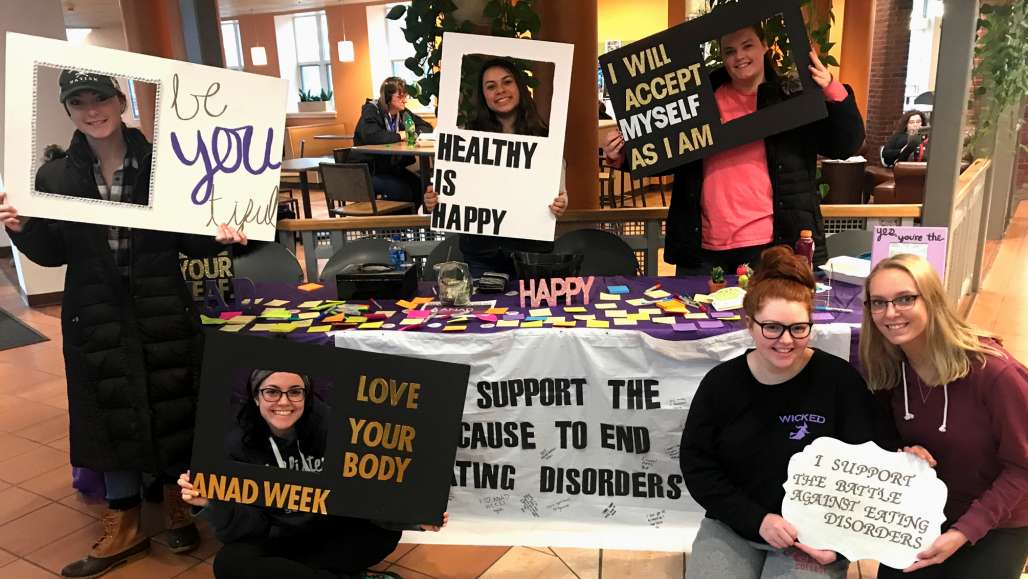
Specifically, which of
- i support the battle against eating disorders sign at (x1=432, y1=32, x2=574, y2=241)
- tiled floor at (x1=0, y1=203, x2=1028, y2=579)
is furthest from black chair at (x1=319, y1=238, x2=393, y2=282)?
tiled floor at (x1=0, y1=203, x2=1028, y2=579)

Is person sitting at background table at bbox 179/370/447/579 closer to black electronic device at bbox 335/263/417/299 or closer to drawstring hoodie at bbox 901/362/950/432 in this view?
black electronic device at bbox 335/263/417/299

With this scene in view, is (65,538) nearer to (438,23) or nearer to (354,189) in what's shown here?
(438,23)

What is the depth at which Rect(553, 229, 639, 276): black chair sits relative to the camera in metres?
3.37

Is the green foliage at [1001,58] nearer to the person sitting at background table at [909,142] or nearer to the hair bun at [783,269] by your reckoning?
the person sitting at background table at [909,142]

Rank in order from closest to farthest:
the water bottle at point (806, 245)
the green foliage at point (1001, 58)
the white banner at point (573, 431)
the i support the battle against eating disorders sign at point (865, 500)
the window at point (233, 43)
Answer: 1. the i support the battle against eating disorders sign at point (865, 500)
2. the white banner at point (573, 431)
3. the water bottle at point (806, 245)
4. the green foliage at point (1001, 58)
5. the window at point (233, 43)

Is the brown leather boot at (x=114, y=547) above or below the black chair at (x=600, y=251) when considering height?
below

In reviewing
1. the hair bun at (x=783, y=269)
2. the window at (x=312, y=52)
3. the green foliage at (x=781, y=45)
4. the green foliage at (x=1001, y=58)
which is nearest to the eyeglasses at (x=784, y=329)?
the hair bun at (x=783, y=269)

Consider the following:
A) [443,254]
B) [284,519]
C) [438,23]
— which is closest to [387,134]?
[438,23]

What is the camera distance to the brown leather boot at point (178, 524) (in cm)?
270

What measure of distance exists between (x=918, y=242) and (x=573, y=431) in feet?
4.24

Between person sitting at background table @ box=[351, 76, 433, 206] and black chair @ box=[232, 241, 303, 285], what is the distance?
2.90 metres

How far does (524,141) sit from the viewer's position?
9.13 feet

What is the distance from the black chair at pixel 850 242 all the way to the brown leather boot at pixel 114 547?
304cm

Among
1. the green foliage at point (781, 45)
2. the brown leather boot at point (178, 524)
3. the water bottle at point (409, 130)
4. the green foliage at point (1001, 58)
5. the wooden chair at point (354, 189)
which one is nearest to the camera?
the brown leather boot at point (178, 524)
